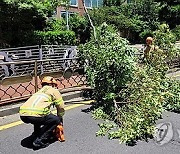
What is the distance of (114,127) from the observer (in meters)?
5.78

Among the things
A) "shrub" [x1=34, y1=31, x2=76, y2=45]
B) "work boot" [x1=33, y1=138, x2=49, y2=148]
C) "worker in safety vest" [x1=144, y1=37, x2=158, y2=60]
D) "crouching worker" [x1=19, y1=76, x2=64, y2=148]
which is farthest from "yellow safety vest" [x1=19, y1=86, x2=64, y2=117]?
"shrub" [x1=34, y1=31, x2=76, y2=45]

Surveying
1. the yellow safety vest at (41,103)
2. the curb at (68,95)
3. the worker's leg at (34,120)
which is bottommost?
the curb at (68,95)

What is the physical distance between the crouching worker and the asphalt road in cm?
20

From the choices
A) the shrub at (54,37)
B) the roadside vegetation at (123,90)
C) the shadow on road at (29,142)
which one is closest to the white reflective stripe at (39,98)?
the shadow on road at (29,142)

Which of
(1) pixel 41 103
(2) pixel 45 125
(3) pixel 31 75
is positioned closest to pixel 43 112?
(1) pixel 41 103

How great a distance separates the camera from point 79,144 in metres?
5.08

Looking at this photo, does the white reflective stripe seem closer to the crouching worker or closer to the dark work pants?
the crouching worker

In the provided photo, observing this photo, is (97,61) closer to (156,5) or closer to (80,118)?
(80,118)

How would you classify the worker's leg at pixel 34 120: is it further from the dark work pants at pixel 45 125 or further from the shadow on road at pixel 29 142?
the shadow on road at pixel 29 142

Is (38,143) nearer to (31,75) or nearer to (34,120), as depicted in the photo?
(34,120)

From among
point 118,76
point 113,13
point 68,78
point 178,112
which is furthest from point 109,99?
point 113,13

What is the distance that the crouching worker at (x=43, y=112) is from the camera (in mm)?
4801

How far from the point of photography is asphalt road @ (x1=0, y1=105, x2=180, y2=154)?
15.8 ft

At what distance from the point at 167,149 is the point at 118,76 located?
2.05 metres
